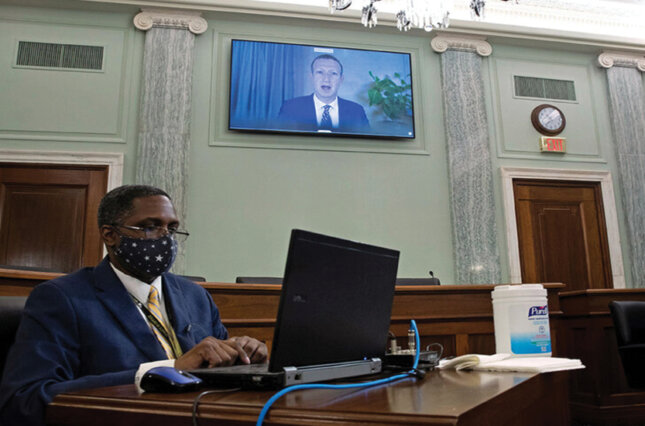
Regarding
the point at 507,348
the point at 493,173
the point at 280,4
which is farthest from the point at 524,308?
the point at 280,4

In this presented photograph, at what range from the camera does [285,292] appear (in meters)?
0.84

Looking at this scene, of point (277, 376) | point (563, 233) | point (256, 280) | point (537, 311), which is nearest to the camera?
point (277, 376)

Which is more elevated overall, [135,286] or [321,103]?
[321,103]

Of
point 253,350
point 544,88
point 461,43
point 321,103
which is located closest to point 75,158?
point 321,103

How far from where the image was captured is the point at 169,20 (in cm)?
490

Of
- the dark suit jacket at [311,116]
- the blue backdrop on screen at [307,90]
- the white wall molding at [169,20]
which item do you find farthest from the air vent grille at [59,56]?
the dark suit jacket at [311,116]

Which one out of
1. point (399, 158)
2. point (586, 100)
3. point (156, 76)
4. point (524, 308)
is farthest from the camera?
point (586, 100)

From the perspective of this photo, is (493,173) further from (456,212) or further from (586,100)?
(586,100)

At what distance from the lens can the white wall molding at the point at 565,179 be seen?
→ 5059mm

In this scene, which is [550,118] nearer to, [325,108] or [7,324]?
[325,108]

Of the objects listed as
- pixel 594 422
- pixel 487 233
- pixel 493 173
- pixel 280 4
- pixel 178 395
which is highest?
pixel 280 4

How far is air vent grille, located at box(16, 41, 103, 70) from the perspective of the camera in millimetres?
4770

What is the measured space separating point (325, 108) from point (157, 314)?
150 inches

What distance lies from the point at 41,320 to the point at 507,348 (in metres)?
1.18
